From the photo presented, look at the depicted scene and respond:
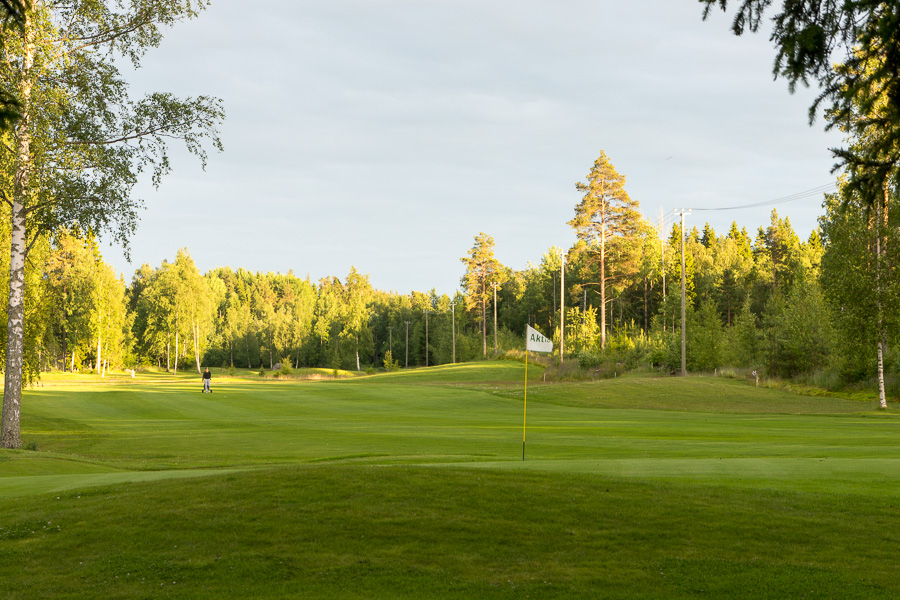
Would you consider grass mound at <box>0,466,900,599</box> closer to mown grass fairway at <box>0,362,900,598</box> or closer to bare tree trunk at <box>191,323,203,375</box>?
mown grass fairway at <box>0,362,900,598</box>

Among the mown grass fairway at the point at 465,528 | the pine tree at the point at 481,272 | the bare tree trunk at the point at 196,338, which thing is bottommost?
the mown grass fairway at the point at 465,528

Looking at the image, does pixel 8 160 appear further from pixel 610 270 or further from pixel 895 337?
pixel 610 270

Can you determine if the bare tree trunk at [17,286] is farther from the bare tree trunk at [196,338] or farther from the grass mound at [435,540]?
the bare tree trunk at [196,338]

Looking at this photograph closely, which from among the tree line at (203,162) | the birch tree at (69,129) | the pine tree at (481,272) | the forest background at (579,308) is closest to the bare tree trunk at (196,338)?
the forest background at (579,308)

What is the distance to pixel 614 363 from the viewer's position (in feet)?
187

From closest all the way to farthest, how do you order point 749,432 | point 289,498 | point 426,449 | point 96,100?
point 289,498
point 426,449
point 96,100
point 749,432

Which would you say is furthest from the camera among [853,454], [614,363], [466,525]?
[614,363]

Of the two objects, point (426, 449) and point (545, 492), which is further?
point (426, 449)

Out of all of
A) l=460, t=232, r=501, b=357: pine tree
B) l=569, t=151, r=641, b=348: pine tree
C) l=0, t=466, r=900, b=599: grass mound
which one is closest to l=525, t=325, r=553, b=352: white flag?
l=0, t=466, r=900, b=599: grass mound

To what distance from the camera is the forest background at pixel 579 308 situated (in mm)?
33406

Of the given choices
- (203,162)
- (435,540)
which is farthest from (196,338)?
(435,540)

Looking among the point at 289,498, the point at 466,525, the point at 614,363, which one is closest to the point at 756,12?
the point at 466,525

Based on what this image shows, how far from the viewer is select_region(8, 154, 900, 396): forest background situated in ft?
110

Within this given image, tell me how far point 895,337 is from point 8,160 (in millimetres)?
35017
